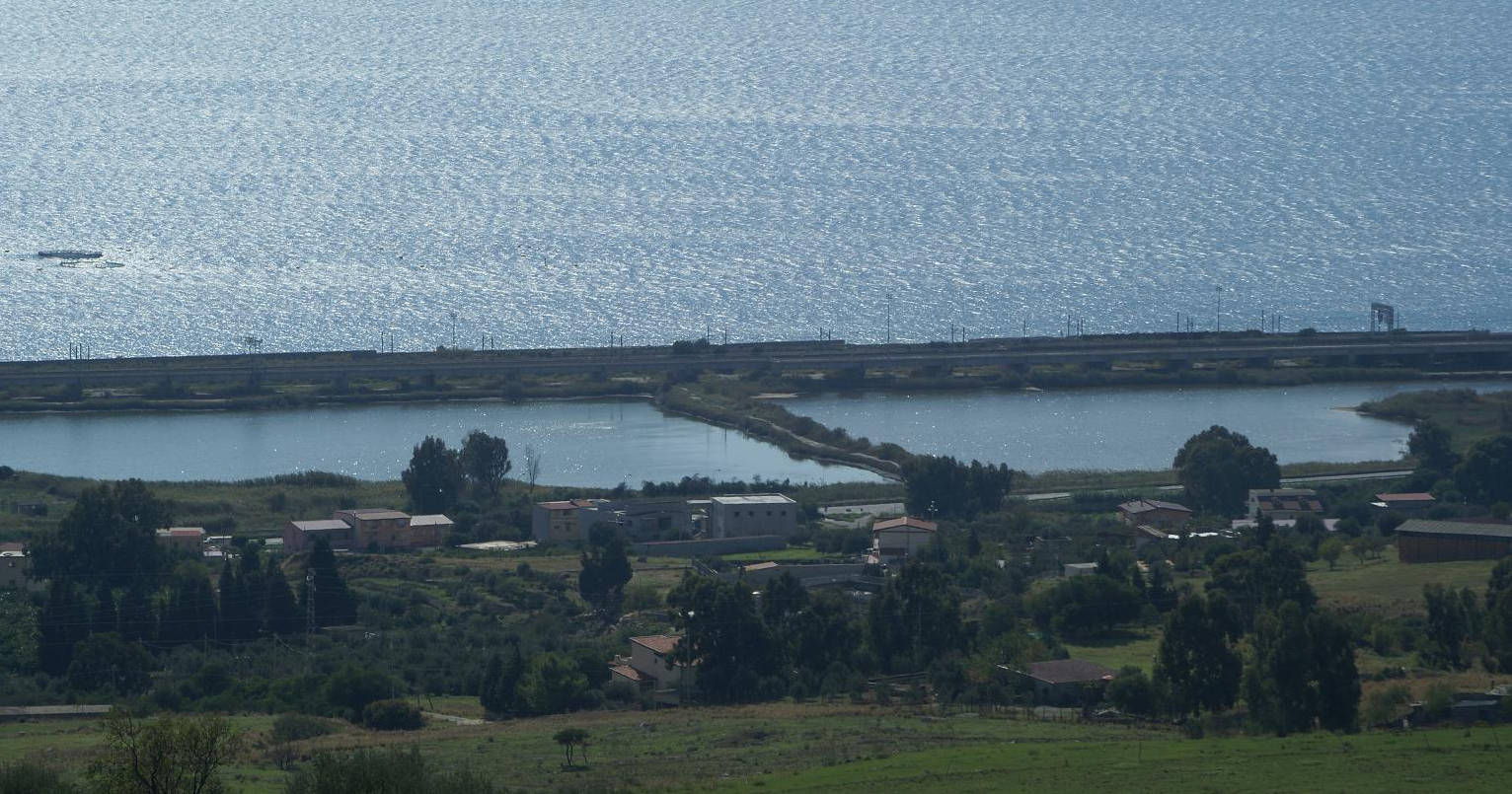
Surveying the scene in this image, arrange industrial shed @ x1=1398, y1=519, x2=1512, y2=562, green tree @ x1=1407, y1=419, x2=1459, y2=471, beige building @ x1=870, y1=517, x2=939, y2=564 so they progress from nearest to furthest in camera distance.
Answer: industrial shed @ x1=1398, y1=519, x2=1512, y2=562 → beige building @ x1=870, y1=517, x2=939, y2=564 → green tree @ x1=1407, y1=419, x2=1459, y2=471

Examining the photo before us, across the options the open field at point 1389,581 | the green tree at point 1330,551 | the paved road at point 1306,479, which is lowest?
the open field at point 1389,581

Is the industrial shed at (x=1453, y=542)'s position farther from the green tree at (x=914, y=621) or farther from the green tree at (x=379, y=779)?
the green tree at (x=379, y=779)

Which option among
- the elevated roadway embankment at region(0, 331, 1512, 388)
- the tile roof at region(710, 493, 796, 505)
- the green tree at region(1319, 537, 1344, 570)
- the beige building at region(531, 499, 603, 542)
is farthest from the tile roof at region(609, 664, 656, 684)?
the elevated roadway embankment at region(0, 331, 1512, 388)

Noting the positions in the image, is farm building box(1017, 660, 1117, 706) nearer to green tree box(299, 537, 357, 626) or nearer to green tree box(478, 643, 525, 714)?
green tree box(478, 643, 525, 714)

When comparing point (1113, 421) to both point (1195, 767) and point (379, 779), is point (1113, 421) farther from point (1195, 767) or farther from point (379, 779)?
point (379, 779)

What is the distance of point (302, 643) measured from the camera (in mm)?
20516

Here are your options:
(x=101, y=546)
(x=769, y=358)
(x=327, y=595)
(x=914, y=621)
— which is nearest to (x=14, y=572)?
(x=101, y=546)

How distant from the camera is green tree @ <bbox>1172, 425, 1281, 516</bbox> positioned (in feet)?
94.9

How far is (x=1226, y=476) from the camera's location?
29.0 meters

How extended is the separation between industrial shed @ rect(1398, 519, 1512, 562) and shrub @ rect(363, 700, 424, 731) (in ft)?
36.6

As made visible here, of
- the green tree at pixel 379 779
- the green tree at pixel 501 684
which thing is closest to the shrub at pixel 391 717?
the green tree at pixel 501 684

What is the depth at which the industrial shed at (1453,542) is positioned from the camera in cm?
2311

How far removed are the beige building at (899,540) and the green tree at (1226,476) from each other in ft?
15.2

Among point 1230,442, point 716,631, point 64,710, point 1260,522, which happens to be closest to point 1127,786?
point 716,631
